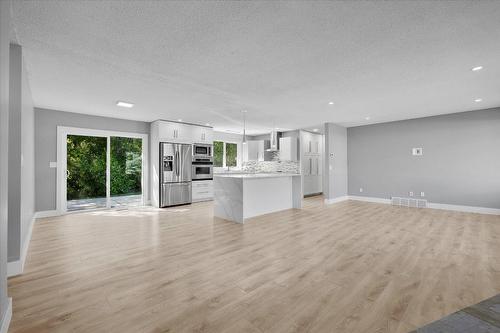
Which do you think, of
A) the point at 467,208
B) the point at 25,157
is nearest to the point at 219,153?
the point at 25,157

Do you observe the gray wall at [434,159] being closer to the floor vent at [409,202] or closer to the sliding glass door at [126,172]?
the floor vent at [409,202]

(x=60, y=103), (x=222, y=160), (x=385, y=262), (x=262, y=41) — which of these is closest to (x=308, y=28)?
(x=262, y=41)

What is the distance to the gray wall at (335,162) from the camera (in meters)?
7.45

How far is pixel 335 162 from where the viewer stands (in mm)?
7816

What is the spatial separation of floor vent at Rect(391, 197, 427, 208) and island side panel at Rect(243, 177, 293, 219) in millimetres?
3369

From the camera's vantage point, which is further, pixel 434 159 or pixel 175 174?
pixel 175 174

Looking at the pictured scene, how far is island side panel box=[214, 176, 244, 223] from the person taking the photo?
4.95 meters

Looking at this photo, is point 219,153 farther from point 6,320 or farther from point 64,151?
point 6,320

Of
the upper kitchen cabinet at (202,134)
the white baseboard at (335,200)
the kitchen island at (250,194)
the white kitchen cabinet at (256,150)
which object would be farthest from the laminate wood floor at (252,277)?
the white kitchen cabinet at (256,150)

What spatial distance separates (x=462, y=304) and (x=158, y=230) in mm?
4255

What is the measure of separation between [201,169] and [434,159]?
22.4 ft

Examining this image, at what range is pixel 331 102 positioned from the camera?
5.12m

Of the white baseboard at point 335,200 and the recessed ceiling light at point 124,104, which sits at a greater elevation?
the recessed ceiling light at point 124,104

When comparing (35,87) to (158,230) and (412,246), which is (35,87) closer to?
(158,230)
